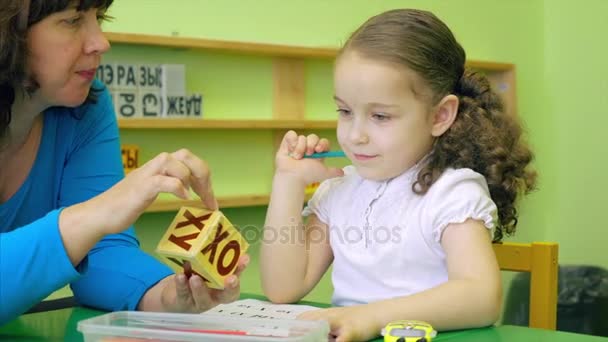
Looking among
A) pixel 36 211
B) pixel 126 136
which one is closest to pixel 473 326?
pixel 36 211

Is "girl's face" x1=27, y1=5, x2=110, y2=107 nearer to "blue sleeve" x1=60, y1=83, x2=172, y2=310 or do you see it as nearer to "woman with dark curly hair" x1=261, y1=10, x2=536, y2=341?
"blue sleeve" x1=60, y1=83, x2=172, y2=310

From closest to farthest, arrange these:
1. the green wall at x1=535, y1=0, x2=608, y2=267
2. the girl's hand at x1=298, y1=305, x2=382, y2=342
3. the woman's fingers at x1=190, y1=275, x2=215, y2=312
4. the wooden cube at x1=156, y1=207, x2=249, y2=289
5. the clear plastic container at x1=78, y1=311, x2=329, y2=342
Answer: the clear plastic container at x1=78, y1=311, x2=329, y2=342 → the girl's hand at x1=298, y1=305, x2=382, y2=342 → the wooden cube at x1=156, y1=207, x2=249, y2=289 → the woman's fingers at x1=190, y1=275, x2=215, y2=312 → the green wall at x1=535, y1=0, x2=608, y2=267

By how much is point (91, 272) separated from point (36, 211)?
157 millimetres

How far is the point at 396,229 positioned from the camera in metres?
1.25

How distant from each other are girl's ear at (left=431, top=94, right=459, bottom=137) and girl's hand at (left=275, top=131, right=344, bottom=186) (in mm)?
194

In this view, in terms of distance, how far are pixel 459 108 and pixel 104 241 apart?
2.16 feet

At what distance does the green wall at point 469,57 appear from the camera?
2.65m

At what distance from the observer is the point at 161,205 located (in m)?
2.43

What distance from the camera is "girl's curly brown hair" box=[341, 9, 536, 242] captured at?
126 centimetres

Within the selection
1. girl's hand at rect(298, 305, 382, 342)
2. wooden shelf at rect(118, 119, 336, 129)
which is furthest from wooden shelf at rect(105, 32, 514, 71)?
girl's hand at rect(298, 305, 382, 342)

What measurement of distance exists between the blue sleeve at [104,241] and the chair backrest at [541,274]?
23.8 inches

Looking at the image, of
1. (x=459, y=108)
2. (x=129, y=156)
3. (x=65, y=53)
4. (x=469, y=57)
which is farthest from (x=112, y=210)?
(x=469, y=57)

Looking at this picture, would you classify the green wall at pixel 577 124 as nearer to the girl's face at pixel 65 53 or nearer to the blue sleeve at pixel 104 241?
the blue sleeve at pixel 104 241

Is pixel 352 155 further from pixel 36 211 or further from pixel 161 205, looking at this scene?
pixel 161 205
